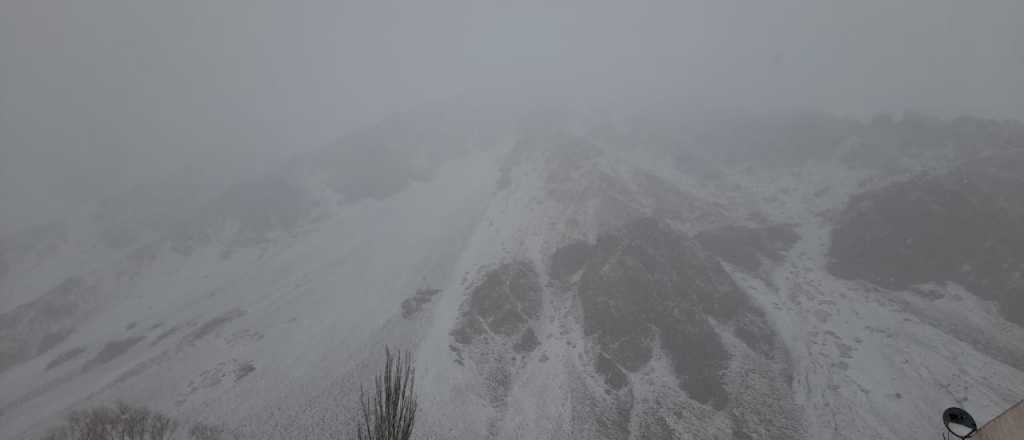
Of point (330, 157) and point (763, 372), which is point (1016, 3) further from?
point (330, 157)

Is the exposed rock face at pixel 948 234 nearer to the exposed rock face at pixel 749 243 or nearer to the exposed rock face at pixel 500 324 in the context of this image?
the exposed rock face at pixel 749 243

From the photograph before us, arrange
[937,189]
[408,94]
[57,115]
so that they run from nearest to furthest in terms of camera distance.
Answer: [937,189] → [57,115] → [408,94]

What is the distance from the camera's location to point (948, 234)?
36562mm

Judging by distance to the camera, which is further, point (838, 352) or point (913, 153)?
point (913, 153)

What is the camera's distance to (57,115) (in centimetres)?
13562

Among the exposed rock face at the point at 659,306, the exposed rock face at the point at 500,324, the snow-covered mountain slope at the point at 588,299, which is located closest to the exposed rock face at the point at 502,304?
the exposed rock face at the point at 500,324

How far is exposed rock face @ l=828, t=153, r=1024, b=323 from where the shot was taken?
33.1 metres

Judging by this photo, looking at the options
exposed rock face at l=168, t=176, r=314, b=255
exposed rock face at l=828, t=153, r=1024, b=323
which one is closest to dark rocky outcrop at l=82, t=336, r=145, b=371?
exposed rock face at l=168, t=176, r=314, b=255

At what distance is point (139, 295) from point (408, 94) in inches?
6295

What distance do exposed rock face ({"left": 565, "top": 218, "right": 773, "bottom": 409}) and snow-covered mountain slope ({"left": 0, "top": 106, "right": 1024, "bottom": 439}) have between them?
7.1 inches

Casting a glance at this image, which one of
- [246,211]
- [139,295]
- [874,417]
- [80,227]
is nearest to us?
[874,417]

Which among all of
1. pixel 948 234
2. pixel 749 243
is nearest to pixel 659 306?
pixel 749 243

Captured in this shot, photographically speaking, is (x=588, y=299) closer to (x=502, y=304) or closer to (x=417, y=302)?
(x=502, y=304)

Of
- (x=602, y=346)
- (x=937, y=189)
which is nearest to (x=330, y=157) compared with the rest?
(x=602, y=346)
